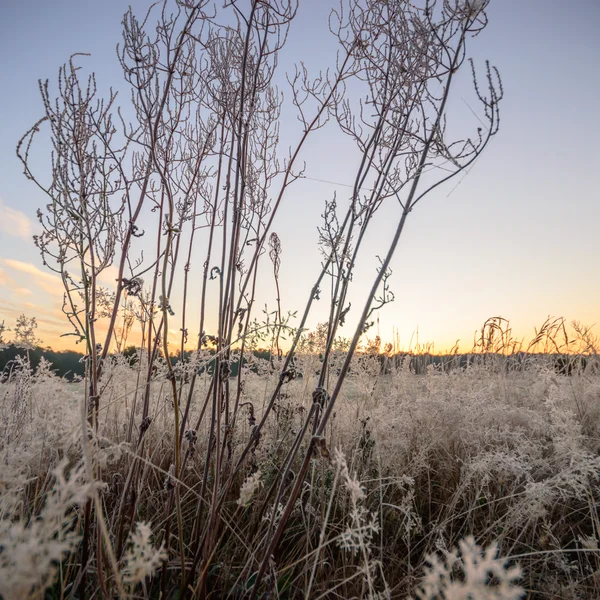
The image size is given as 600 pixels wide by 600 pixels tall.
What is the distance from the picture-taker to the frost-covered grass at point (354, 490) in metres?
1.66

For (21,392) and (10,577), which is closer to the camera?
(10,577)

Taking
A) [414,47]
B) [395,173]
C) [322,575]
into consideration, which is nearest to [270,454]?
[322,575]

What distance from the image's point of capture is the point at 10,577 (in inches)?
29.5

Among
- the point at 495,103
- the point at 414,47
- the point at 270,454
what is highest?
the point at 414,47

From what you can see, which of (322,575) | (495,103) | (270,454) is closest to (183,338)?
(270,454)

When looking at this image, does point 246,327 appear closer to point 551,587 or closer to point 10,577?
point 10,577

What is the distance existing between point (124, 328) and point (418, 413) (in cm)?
259

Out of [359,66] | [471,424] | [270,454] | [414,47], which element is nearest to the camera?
[414,47]

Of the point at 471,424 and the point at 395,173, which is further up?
the point at 395,173

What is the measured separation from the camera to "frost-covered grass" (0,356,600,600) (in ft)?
5.44

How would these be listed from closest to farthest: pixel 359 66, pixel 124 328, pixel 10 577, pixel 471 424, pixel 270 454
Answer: pixel 10 577, pixel 359 66, pixel 270 454, pixel 471 424, pixel 124 328

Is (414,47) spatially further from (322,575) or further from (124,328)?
(124,328)

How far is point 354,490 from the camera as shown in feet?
3.78

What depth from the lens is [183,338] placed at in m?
2.54
